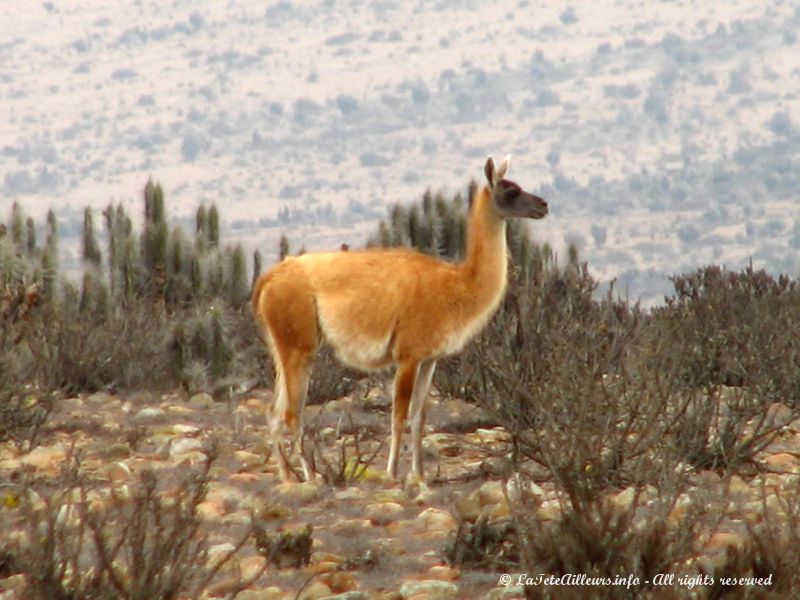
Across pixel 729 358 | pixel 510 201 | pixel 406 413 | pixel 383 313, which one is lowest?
pixel 729 358

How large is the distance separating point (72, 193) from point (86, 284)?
106m

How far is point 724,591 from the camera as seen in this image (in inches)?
255

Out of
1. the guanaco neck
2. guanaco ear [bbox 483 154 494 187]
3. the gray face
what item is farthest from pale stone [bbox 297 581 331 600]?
guanaco ear [bbox 483 154 494 187]

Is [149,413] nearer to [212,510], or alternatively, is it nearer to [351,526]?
[212,510]

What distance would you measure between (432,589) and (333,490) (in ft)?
8.05

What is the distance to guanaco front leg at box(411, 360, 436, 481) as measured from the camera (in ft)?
32.5

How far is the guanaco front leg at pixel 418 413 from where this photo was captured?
9.91 m

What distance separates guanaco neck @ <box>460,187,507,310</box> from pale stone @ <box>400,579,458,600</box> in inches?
139

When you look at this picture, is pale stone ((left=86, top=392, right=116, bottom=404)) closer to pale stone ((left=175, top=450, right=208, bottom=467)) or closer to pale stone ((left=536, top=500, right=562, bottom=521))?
pale stone ((left=175, top=450, right=208, bottom=467))

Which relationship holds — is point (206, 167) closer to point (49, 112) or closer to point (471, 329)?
point (49, 112)

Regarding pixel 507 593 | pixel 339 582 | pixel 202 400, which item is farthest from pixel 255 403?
pixel 507 593

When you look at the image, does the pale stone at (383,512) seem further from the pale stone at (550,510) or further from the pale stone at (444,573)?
the pale stone at (444,573)

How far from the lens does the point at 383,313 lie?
1012 cm

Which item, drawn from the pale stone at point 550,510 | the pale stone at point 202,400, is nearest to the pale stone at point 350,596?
the pale stone at point 550,510
